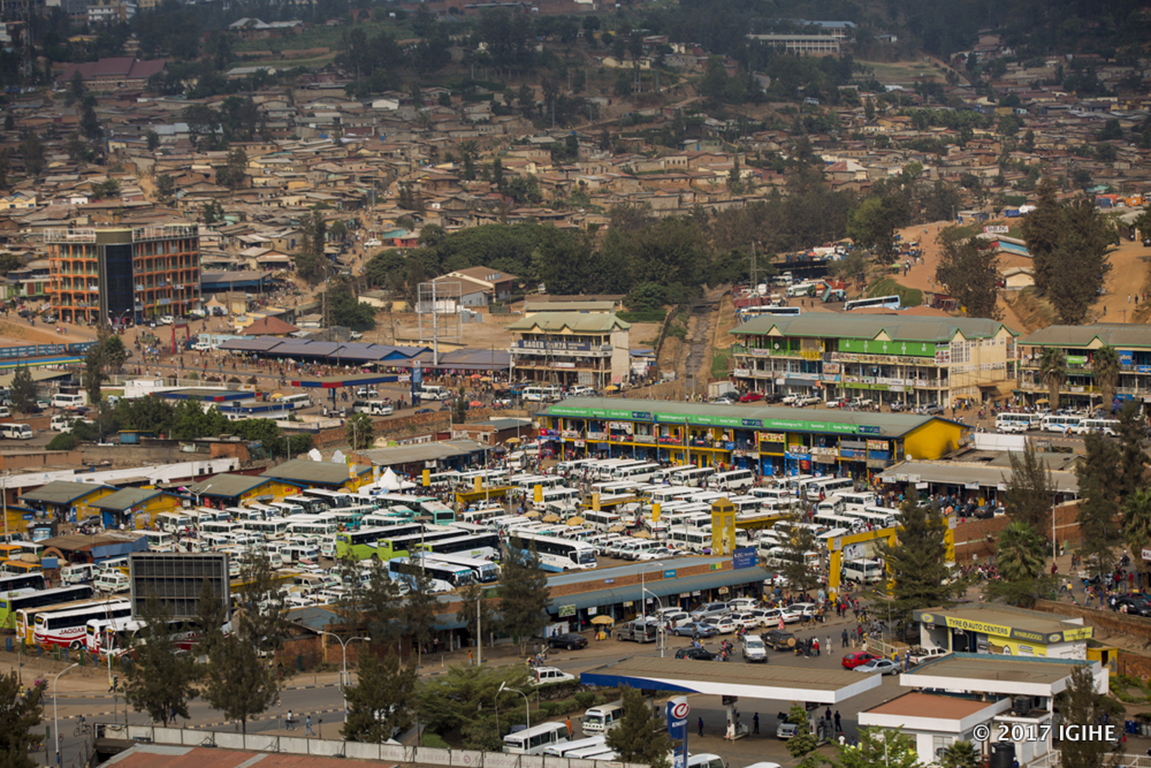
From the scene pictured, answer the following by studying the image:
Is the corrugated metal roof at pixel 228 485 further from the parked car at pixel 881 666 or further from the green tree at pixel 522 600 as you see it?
the parked car at pixel 881 666

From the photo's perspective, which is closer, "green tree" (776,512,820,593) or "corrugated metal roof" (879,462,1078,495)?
"green tree" (776,512,820,593)

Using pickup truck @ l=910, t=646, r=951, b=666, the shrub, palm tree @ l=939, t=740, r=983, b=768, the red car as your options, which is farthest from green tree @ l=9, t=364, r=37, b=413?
palm tree @ l=939, t=740, r=983, b=768

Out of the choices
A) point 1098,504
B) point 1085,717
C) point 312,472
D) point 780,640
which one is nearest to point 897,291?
point 312,472

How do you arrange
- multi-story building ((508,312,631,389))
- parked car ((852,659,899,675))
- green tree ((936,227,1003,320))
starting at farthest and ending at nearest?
green tree ((936,227,1003,320))
multi-story building ((508,312,631,389))
parked car ((852,659,899,675))

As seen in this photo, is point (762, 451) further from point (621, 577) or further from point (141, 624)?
point (141, 624)

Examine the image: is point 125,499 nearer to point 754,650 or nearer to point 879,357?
point 754,650

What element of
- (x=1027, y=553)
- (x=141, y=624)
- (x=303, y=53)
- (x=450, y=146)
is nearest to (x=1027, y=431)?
(x=1027, y=553)

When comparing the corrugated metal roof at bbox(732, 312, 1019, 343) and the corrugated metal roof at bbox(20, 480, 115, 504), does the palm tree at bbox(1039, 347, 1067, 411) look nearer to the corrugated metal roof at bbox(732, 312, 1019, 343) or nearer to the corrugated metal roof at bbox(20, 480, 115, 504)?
the corrugated metal roof at bbox(732, 312, 1019, 343)
